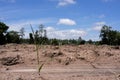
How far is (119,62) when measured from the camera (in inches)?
618

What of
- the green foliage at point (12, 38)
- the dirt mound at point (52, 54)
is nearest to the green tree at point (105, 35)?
the green foliage at point (12, 38)

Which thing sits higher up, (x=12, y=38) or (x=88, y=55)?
(x=12, y=38)

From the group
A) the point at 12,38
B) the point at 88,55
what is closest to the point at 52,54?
the point at 88,55

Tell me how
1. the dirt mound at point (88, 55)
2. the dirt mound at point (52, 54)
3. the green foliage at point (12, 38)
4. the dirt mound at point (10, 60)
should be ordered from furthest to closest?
the green foliage at point (12, 38), the dirt mound at point (88, 55), the dirt mound at point (52, 54), the dirt mound at point (10, 60)

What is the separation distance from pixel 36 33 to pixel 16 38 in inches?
1031

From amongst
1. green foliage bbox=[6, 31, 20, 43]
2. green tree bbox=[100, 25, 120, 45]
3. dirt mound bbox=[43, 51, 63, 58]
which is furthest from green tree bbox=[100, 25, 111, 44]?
dirt mound bbox=[43, 51, 63, 58]

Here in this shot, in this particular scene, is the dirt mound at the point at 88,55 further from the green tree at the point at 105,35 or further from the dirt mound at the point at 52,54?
the green tree at the point at 105,35

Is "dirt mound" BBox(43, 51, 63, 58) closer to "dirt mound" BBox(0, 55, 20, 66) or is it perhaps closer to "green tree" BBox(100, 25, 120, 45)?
"dirt mound" BBox(0, 55, 20, 66)

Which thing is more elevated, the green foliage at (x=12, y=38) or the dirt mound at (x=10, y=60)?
the green foliage at (x=12, y=38)

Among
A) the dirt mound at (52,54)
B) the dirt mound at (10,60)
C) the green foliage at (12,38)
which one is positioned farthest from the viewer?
the green foliage at (12,38)

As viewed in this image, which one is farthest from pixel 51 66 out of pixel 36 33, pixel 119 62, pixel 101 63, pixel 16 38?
pixel 16 38

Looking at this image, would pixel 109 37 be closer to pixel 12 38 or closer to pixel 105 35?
pixel 105 35

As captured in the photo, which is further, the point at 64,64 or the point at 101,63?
the point at 101,63

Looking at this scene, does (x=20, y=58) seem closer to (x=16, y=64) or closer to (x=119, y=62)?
(x=16, y=64)
